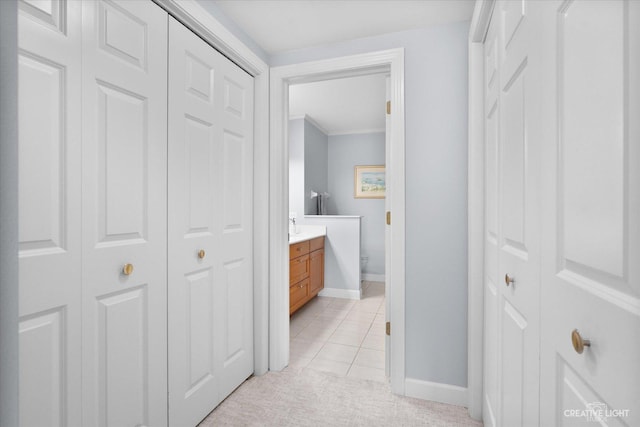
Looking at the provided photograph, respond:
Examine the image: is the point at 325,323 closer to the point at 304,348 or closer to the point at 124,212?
the point at 304,348

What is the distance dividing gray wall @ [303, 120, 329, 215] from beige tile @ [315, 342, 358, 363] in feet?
7.23

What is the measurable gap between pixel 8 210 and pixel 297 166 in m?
4.09

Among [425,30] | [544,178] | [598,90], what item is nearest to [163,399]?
[544,178]

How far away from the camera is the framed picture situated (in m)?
5.25

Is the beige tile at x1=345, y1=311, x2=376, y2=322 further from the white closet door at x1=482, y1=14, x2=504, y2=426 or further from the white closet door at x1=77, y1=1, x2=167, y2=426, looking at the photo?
the white closet door at x1=77, y1=1, x2=167, y2=426

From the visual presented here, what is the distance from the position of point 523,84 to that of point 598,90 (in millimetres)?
475

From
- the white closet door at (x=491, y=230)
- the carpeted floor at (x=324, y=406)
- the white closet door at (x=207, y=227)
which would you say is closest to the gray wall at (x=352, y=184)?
the carpeted floor at (x=324, y=406)

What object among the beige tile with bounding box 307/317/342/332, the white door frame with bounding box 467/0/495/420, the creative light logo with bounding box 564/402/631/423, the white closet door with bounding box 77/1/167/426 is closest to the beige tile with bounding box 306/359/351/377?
the beige tile with bounding box 307/317/342/332

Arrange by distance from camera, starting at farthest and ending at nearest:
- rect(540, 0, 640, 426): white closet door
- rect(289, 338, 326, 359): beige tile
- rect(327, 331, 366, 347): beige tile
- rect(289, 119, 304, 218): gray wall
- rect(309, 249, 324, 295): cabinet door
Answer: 1. rect(289, 119, 304, 218): gray wall
2. rect(309, 249, 324, 295): cabinet door
3. rect(327, 331, 366, 347): beige tile
4. rect(289, 338, 326, 359): beige tile
5. rect(540, 0, 640, 426): white closet door

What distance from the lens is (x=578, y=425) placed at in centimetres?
63

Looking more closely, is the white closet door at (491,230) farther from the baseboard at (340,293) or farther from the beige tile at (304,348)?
the baseboard at (340,293)

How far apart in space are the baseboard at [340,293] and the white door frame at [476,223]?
7.86 feet

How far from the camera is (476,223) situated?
178 centimetres

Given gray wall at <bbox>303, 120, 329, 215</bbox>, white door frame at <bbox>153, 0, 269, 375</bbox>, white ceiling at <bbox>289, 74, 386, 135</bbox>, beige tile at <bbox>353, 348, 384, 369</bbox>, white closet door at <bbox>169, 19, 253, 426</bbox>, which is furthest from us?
gray wall at <bbox>303, 120, 329, 215</bbox>
